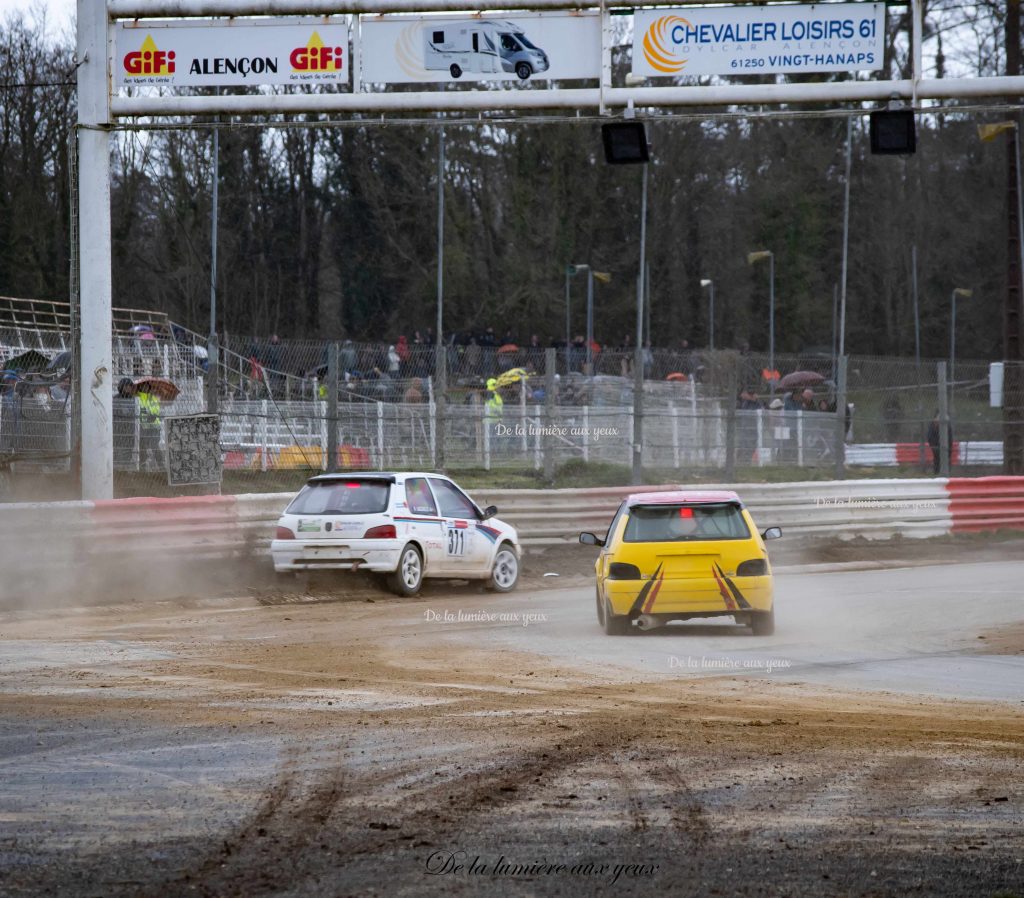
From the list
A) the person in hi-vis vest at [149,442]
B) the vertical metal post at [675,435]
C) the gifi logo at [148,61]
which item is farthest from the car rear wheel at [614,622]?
the vertical metal post at [675,435]

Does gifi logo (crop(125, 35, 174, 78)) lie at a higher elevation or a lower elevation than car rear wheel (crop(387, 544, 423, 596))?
higher

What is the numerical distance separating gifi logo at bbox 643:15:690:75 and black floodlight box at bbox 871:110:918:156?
2.36 metres

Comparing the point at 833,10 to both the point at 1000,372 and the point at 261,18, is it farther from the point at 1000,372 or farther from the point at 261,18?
the point at 1000,372

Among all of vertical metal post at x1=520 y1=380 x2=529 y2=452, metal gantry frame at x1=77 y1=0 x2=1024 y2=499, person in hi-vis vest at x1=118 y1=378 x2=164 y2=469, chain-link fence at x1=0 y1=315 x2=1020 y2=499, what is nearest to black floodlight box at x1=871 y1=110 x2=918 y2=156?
metal gantry frame at x1=77 y1=0 x2=1024 y2=499

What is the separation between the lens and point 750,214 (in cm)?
6319

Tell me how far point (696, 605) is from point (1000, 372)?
52.8 ft

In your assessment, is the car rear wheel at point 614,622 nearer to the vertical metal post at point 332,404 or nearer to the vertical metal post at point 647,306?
the vertical metal post at point 332,404

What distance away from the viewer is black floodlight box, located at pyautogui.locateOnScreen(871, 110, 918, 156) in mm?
16750

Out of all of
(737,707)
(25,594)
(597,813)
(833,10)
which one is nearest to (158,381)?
(25,594)

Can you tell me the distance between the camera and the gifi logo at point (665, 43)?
1744cm

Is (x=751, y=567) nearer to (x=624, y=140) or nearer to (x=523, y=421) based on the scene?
(x=624, y=140)

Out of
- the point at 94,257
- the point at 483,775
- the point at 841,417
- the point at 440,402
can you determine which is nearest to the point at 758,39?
the point at 440,402

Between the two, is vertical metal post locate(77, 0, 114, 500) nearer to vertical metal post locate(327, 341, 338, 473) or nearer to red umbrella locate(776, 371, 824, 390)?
vertical metal post locate(327, 341, 338, 473)

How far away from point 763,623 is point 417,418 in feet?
33.2
